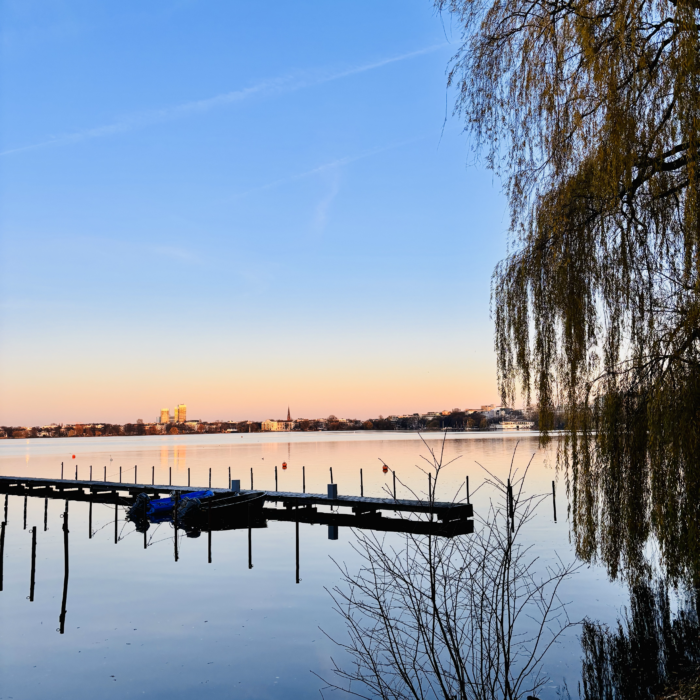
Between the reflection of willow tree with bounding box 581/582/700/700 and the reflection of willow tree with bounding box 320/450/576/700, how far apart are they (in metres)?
0.93

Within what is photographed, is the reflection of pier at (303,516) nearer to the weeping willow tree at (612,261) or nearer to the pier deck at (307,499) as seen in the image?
the pier deck at (307,499)

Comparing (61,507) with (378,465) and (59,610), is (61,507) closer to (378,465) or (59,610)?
(59,610)

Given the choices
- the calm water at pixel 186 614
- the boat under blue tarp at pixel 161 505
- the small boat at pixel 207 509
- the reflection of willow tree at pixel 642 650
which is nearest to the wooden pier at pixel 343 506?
the boat under blue tarp at pixel 161 505

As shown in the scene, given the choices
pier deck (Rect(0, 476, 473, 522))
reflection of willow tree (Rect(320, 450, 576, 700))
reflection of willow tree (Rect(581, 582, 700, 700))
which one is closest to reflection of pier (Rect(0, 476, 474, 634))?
pier deck (Rect(0, 476, 473, 522))

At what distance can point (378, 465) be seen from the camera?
228ft

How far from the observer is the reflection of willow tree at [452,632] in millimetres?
5629

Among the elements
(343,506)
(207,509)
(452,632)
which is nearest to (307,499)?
(343,506)

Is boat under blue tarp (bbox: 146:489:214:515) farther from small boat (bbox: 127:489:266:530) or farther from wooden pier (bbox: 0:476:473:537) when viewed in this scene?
wooden pier (bbox: 0:476:473:537)

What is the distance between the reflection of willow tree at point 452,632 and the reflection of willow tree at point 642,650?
3.04ft

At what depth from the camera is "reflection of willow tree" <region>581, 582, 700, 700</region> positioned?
10.4 metres

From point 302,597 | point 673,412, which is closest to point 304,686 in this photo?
point 302,597

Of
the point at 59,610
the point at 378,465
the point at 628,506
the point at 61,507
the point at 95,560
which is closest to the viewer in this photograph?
the point at 628,506

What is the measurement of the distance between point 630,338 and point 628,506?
2.65 metres

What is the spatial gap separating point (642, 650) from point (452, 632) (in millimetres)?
8365
